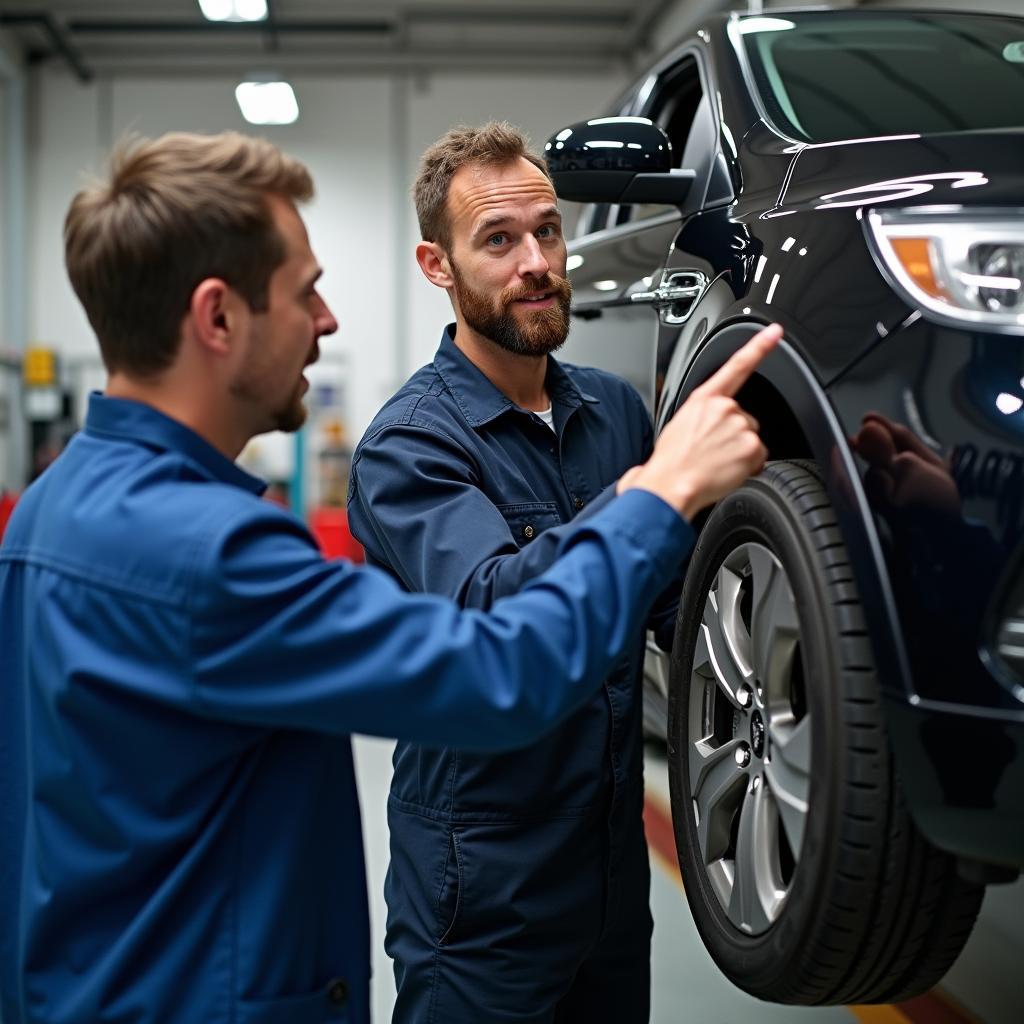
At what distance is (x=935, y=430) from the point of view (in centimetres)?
120

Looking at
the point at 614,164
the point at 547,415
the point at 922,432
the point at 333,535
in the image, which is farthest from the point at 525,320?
the point at 333,535

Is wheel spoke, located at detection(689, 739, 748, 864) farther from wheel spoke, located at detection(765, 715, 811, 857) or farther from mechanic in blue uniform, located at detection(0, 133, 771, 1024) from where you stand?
mechanic in blue uniform, located at detection(0, 133, 771, 1024)

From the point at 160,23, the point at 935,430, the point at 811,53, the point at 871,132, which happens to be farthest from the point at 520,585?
the point at 160,23

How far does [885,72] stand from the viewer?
7.03 feet

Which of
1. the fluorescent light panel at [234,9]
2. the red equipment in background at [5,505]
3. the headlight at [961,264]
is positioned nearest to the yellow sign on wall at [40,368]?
the red equipment in background at [5,505]

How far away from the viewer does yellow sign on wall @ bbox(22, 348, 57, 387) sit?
10094mm

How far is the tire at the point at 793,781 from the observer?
131cm

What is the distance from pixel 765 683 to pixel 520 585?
0.36 meters

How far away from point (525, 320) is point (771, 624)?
53cm

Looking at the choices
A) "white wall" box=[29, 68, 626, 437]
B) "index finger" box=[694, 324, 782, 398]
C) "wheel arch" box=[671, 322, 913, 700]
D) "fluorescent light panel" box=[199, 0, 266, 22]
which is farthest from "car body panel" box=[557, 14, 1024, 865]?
"white wall" box=[29, 68, 626, 437]

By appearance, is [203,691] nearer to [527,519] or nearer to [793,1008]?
[527,519]

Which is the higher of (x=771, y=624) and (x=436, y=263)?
(x=436, y=263)

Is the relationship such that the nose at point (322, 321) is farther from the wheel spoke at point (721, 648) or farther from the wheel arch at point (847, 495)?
the wheel spoke at point (721, 648)

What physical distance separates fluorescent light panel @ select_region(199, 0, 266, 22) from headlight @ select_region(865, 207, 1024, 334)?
7.97 meters
